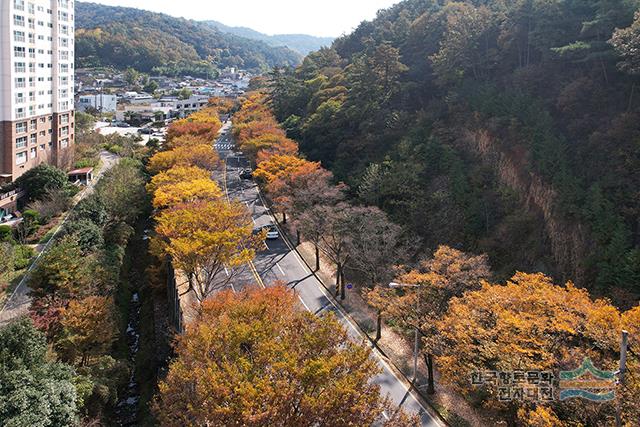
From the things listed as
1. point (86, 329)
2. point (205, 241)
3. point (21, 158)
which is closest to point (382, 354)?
point (205, 241)

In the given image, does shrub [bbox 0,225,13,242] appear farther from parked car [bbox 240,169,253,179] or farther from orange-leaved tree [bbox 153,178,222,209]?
parked car [bbox 240,169,253,179]

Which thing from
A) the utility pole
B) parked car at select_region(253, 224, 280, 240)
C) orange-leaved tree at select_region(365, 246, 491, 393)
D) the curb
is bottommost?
parked car at select_region(253, 224, 280, 240)

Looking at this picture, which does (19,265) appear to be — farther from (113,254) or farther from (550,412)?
(550,412)

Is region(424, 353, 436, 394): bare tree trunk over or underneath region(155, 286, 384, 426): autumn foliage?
underneath

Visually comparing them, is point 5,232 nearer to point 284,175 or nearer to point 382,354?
point 284,175

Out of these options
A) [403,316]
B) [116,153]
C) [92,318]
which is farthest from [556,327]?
[116,153]

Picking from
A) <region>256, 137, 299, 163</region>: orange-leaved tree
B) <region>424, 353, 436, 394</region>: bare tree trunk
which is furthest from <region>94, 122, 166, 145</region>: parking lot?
<region>424, 353, 436, 394</region>: bare tree trunk

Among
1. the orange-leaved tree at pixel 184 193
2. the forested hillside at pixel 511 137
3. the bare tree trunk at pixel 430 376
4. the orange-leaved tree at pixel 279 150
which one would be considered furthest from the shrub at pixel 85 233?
the bare tree trunk at pixel 430 376
